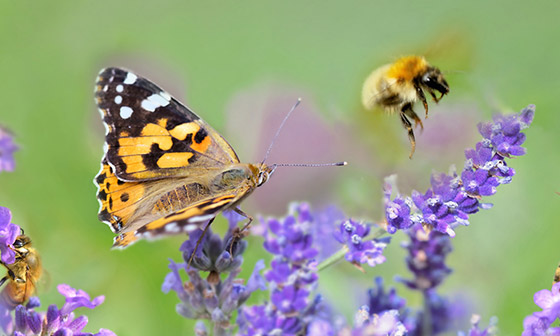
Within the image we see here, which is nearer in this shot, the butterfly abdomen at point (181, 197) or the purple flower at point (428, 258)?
the purple flower at point (428, 258)

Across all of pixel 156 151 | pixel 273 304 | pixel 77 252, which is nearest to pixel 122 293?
pixel 77 252

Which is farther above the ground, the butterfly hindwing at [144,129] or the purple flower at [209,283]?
the butterfly hindwing at [144,129]

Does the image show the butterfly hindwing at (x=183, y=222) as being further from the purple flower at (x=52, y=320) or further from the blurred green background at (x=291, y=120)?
the blurred green background at (x=291, y=120)

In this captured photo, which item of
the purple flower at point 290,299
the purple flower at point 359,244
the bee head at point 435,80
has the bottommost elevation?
the purple flower at point 290,299

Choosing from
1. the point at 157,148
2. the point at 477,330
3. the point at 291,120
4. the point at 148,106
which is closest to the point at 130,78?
the point at 148,106

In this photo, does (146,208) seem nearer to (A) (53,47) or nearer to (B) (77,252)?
(B) (77,252)

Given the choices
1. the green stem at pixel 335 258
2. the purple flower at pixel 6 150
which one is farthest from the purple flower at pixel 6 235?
the green stem at pixel 335 258
